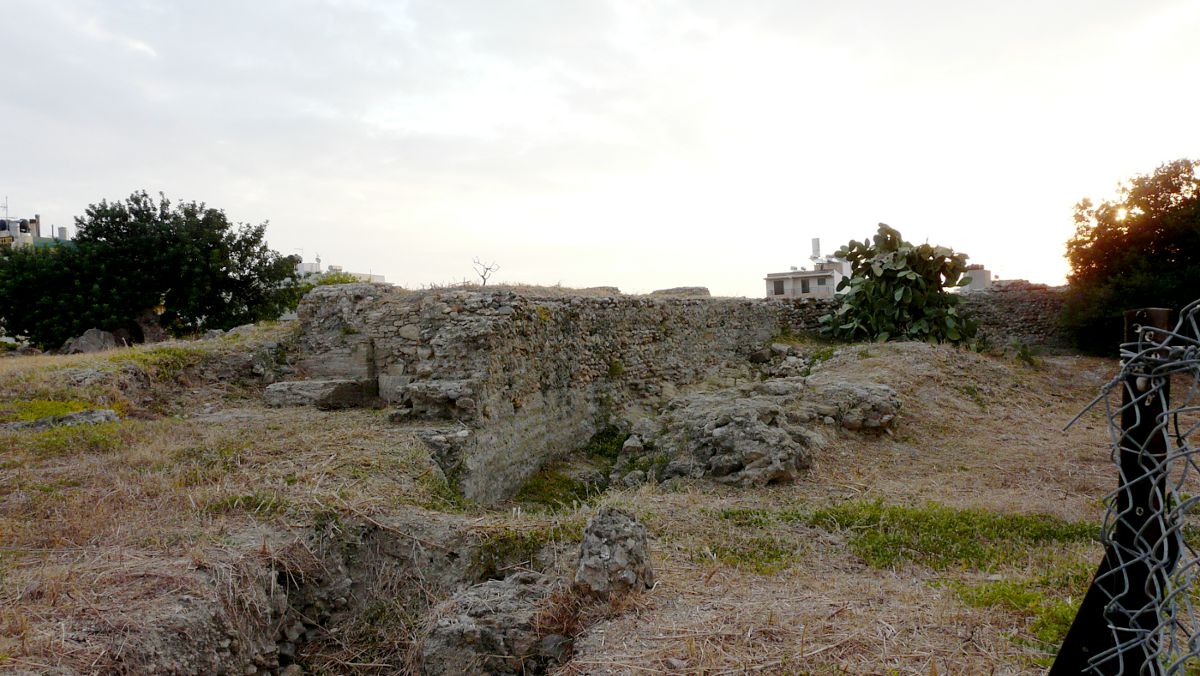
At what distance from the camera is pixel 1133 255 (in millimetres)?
17734

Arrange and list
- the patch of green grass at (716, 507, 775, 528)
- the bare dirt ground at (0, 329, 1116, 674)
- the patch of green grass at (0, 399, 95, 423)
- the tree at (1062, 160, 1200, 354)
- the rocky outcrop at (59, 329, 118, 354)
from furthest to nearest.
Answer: the rocky outcrop at (59, 329, 118, 354) < the tree at (1062, 160, 1200, 354) < the patch of green grass at (0, 399, 95, 423) < the patch of green grass at (716, 507, 775, 528) < the bare dirt ground at (0, 329, 1116, 674)

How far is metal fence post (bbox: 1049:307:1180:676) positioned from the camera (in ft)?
7.55

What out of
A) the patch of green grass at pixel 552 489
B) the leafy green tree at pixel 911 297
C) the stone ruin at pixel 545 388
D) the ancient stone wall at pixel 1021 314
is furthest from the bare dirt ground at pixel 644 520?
the ancient stone wall at pixel 1021 314

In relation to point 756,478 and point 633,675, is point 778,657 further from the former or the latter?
point 756,478

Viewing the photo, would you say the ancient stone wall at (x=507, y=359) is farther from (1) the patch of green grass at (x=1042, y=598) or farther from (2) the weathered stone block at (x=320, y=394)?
(1) the patch of green grass at (x=1042, y=598)

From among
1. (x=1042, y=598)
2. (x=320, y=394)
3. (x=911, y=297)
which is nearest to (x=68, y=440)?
(x=320, y=394)

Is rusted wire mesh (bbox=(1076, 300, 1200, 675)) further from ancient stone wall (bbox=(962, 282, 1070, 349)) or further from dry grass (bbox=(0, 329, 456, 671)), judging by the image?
ancient stone wall (bbox=(962, 282, 1070, 349))

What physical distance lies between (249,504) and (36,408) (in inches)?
203

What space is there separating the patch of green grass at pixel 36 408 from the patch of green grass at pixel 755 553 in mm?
7940

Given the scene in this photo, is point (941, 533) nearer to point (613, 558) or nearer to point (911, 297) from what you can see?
point (613, 558)

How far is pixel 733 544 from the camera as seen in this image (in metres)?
5.78

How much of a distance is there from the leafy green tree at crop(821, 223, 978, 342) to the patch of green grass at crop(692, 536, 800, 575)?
1059 cm

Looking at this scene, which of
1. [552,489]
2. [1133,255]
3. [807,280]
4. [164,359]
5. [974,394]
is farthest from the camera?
→ [807,280]

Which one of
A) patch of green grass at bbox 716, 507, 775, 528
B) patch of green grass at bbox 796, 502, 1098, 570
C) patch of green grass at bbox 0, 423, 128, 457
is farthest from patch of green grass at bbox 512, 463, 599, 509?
patch of green grass at bbox 0, 423, 128, 457
